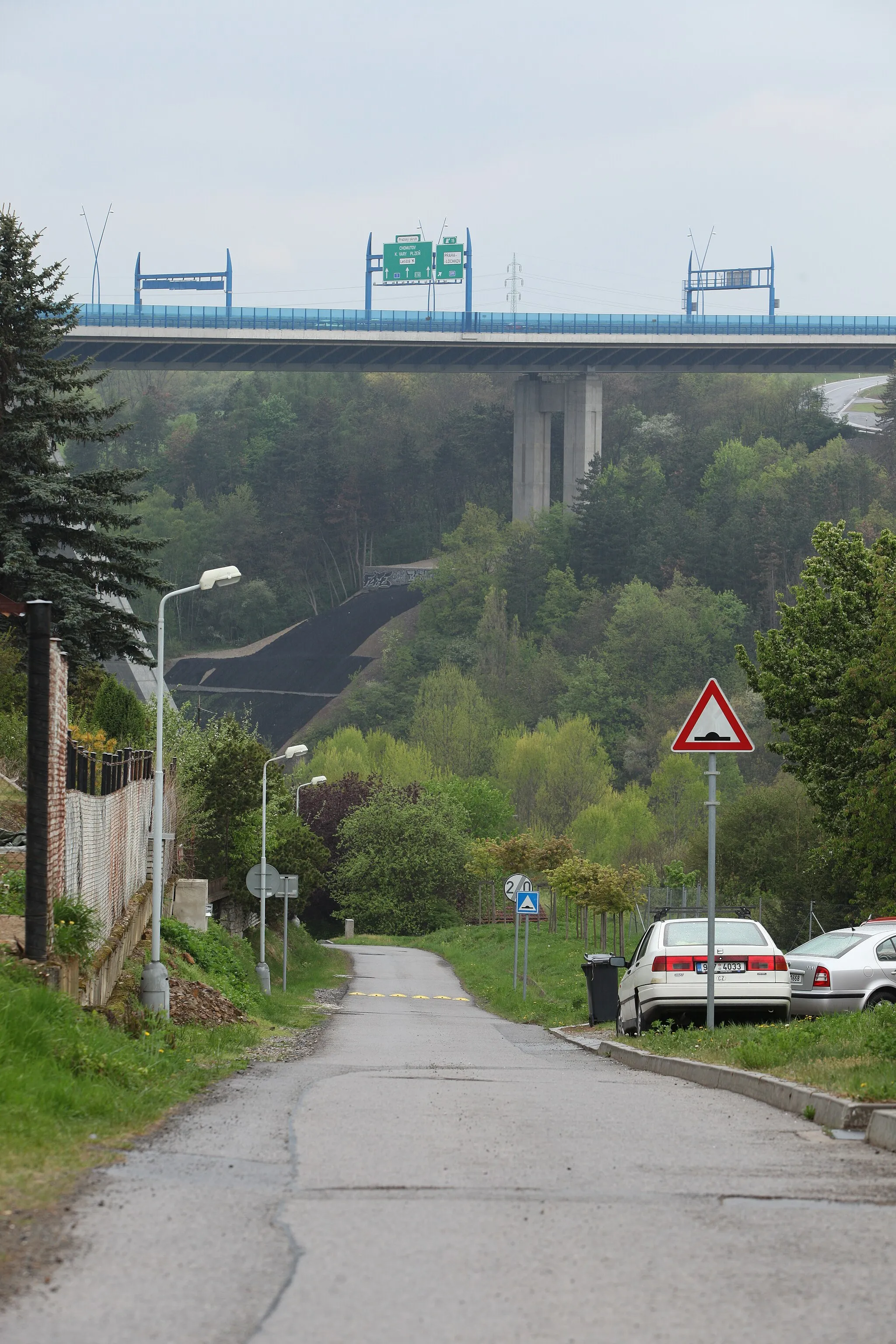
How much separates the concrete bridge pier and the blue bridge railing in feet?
18.0

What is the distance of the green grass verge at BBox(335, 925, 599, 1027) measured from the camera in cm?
3009

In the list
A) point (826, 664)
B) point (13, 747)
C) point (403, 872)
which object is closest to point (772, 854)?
point (826, 664)

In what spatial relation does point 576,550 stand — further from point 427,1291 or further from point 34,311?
point 427,1291

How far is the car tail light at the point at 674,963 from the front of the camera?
16.7 m

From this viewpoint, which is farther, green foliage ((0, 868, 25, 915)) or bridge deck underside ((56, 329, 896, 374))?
bridge deck underside ((56, 329, 896, 374))

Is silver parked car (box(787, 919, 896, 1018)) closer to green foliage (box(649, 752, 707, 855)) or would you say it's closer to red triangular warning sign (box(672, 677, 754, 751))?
red triangular warning sign (box(672, 677, 754, 751))

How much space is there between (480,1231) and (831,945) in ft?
44.1

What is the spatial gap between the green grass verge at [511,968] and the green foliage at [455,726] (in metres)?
32.6

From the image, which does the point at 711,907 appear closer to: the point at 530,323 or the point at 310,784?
the point at 310,784

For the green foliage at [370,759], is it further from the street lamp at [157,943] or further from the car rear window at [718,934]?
the car rear window at [718,934]

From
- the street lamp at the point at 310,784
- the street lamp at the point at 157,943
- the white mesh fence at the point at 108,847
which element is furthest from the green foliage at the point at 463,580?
the street lamp at the point at 157,943

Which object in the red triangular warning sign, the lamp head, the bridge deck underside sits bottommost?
the red triangular warning sign

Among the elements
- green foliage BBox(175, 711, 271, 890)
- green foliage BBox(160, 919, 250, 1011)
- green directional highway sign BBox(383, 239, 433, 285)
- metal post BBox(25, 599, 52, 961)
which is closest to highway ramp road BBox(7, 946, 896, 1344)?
metal post BBox(25, 599, 52, 961)

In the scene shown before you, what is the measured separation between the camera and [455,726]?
4432 inches
